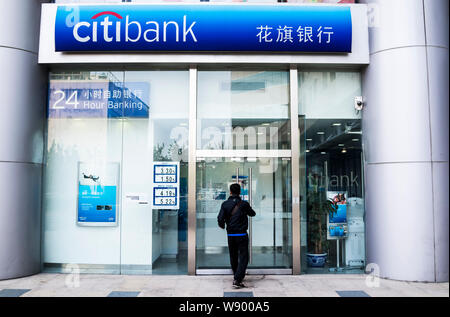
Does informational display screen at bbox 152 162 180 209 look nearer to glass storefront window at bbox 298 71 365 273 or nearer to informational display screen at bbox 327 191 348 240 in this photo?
glass storefront window at bbox 298 71 365 273

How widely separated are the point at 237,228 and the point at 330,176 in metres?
2.45

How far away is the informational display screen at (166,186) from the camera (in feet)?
23.6

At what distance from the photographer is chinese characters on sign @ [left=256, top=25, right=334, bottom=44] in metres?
6.90

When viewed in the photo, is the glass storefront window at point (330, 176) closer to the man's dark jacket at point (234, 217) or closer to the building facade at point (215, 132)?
the building facade at point (215, 132)

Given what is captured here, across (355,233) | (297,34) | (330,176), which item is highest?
(297,34)

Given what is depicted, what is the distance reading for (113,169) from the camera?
7.33 m

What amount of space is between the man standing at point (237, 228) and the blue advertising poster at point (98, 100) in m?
2.60

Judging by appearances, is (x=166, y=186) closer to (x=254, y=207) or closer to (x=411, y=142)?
(x=254, y=207)

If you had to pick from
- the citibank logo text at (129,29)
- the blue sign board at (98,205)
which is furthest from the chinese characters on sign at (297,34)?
the blue sign board at (98,205)

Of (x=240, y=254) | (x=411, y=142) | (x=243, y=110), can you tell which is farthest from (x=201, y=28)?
(x=411, y=142)

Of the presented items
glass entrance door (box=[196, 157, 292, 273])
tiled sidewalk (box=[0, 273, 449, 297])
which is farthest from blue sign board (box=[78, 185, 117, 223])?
glass entrance door (box=[196, 157, 292, 273])

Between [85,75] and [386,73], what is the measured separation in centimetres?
571

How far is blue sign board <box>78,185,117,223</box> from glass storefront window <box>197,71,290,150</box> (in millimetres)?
1993
